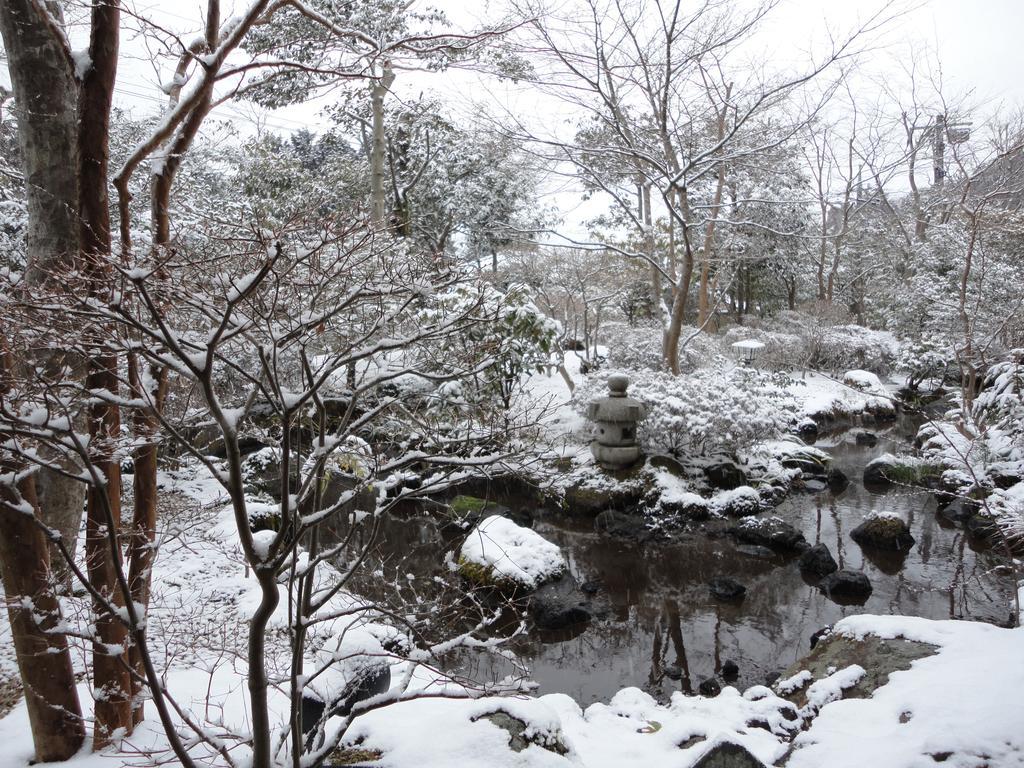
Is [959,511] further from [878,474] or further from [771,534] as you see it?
[771,534]

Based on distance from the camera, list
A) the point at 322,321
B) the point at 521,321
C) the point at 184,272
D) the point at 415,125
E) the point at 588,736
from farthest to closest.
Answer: the point at 415,125 → the point at 521,321 → the point at 588,736 → the point at 184,272 → the point at 322,321

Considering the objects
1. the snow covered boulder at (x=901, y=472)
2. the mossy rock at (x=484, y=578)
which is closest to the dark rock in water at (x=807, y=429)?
the snow covered boulder at (x=901, y=472)

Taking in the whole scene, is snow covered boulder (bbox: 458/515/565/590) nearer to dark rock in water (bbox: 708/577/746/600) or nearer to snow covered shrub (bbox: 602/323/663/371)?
dark rock in water (bbox: 708/577/746/600)

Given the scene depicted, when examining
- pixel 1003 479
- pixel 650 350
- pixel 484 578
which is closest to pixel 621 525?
pixel 484 578

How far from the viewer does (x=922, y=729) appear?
2904mm

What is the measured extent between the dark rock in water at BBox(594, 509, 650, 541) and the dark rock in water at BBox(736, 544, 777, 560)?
1125 millimetres

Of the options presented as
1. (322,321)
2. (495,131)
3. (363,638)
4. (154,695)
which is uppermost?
(495,131)

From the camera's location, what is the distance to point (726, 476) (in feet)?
29.4

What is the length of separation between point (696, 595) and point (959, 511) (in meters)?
4.14

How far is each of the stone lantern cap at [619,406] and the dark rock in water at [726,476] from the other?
1.34 m

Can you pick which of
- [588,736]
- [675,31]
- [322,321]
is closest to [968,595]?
[588,736]

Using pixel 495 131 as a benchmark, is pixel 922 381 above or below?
below

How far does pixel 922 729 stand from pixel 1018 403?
438cm

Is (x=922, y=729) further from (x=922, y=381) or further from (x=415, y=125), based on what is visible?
(x=922, y=381)
